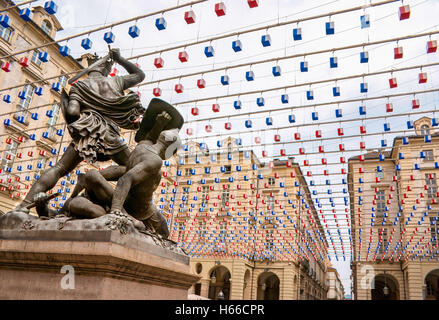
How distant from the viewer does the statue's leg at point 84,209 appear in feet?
9.38

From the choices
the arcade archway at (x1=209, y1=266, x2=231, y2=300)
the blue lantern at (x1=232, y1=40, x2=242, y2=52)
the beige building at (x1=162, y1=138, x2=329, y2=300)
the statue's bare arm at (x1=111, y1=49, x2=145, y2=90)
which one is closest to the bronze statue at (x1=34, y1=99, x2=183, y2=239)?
the statue's bare arm at (x1=111, y1=49, x2=145, y2=90)

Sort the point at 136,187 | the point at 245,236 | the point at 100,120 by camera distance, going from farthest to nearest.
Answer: the point at 245,236
the point at 100,120
the point at 136,187

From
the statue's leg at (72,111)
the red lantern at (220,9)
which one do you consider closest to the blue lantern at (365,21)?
the red lantern at (220,9)

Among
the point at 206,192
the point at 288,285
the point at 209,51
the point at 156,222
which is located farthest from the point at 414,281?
the point at 156,222

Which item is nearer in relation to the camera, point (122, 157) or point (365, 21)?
point (122, 157)

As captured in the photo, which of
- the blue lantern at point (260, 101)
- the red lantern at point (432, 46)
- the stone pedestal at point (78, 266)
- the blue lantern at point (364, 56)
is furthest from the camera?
the blue lantern at point (260, 101)

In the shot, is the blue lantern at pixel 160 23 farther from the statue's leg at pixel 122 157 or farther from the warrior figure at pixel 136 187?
the statue's leg at pixel 122 157

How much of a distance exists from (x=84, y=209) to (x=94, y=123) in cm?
94

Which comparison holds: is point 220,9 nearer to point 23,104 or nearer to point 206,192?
point 23,104

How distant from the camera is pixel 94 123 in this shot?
340 centimetres

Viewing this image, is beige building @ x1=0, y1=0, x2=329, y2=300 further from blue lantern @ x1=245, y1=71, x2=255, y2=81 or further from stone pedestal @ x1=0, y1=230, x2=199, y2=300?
stone pedestal @ x1=0, y1=230, x2=199, y2=300

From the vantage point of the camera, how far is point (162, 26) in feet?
Result: 24.0
